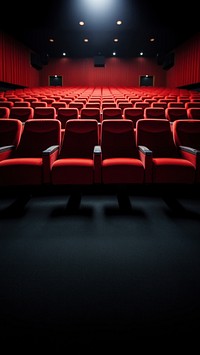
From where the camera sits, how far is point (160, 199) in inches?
74.4

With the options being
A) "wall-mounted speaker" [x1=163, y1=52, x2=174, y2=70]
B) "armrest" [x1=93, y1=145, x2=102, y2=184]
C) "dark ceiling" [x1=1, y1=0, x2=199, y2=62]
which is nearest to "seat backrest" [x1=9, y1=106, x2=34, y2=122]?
"armrest" [x1=93, y1=145, x2=102, y2=184]

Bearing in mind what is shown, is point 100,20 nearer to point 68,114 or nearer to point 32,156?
point 68,114

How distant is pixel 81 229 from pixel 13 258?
39 cm

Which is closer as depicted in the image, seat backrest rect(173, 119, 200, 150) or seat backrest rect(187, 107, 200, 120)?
seat backrest rect(173, 119, 200, 150)

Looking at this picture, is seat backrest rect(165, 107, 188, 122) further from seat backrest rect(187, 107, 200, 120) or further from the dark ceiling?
the dark ceiling

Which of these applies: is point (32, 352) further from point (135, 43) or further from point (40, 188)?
point (135, 43)

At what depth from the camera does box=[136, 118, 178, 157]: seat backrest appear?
216 centimetres

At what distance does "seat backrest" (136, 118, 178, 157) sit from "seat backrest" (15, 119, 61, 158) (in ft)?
2.16

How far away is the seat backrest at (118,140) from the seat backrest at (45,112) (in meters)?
1.10

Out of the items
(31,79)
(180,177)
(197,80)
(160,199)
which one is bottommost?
(160,199)

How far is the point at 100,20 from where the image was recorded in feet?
26.9

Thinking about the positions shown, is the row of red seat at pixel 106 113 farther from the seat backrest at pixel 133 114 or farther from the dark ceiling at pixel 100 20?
the dark ceiling at pixel 100 20

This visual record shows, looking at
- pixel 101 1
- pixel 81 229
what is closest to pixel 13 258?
pixel 81 229

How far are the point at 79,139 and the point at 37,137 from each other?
0.34 metres
